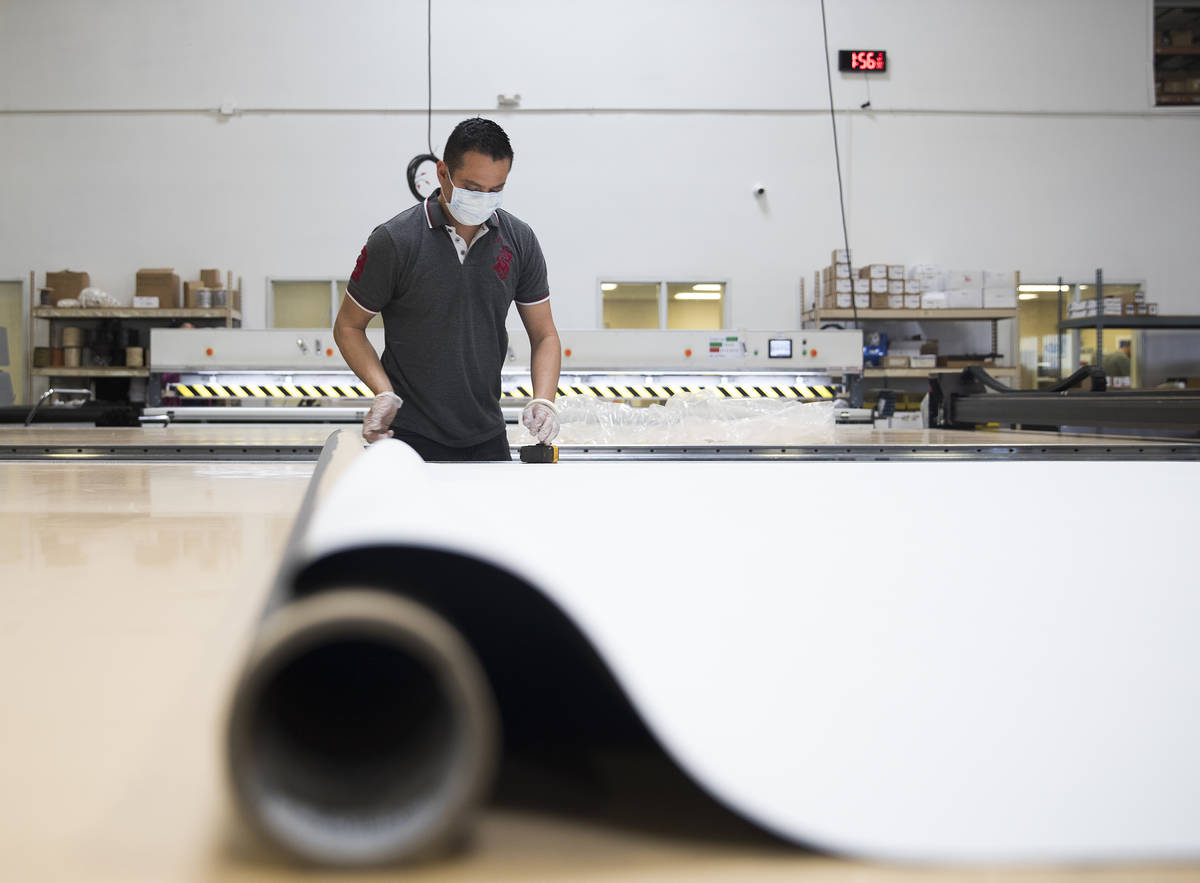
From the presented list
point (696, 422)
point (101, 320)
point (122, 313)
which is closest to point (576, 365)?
point (696, 422)

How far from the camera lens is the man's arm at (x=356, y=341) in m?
2.01

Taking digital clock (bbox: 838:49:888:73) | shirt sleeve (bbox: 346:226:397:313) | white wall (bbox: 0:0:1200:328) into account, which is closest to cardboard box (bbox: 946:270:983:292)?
white wall (bbox: 0:0:1200:328)

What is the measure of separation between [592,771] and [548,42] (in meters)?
8.14

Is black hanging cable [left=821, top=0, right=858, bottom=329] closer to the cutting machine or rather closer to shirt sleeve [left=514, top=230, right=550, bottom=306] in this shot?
the cutting machine

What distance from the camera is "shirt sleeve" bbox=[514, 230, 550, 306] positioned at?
84.8 inches

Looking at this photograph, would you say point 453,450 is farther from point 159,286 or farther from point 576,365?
point 159,286

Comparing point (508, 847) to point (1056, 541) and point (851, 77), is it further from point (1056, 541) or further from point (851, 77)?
point (851, 77)

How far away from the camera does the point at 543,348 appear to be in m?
2.20

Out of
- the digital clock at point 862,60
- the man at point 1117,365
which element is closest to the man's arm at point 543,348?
the digital clock at point 862,60

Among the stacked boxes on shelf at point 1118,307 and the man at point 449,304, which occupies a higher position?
the stacked boxes on shelf at point 1118,307

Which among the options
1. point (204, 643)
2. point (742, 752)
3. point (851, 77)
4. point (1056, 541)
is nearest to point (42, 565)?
point (204, 643)

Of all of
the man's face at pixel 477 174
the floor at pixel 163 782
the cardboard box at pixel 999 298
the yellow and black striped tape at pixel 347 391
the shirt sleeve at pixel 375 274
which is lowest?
the floor at pixel 163 782

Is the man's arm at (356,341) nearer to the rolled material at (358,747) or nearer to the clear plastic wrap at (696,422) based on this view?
the clear plastic wrap at (696,422)

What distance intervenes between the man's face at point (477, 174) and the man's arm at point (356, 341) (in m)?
0.34
